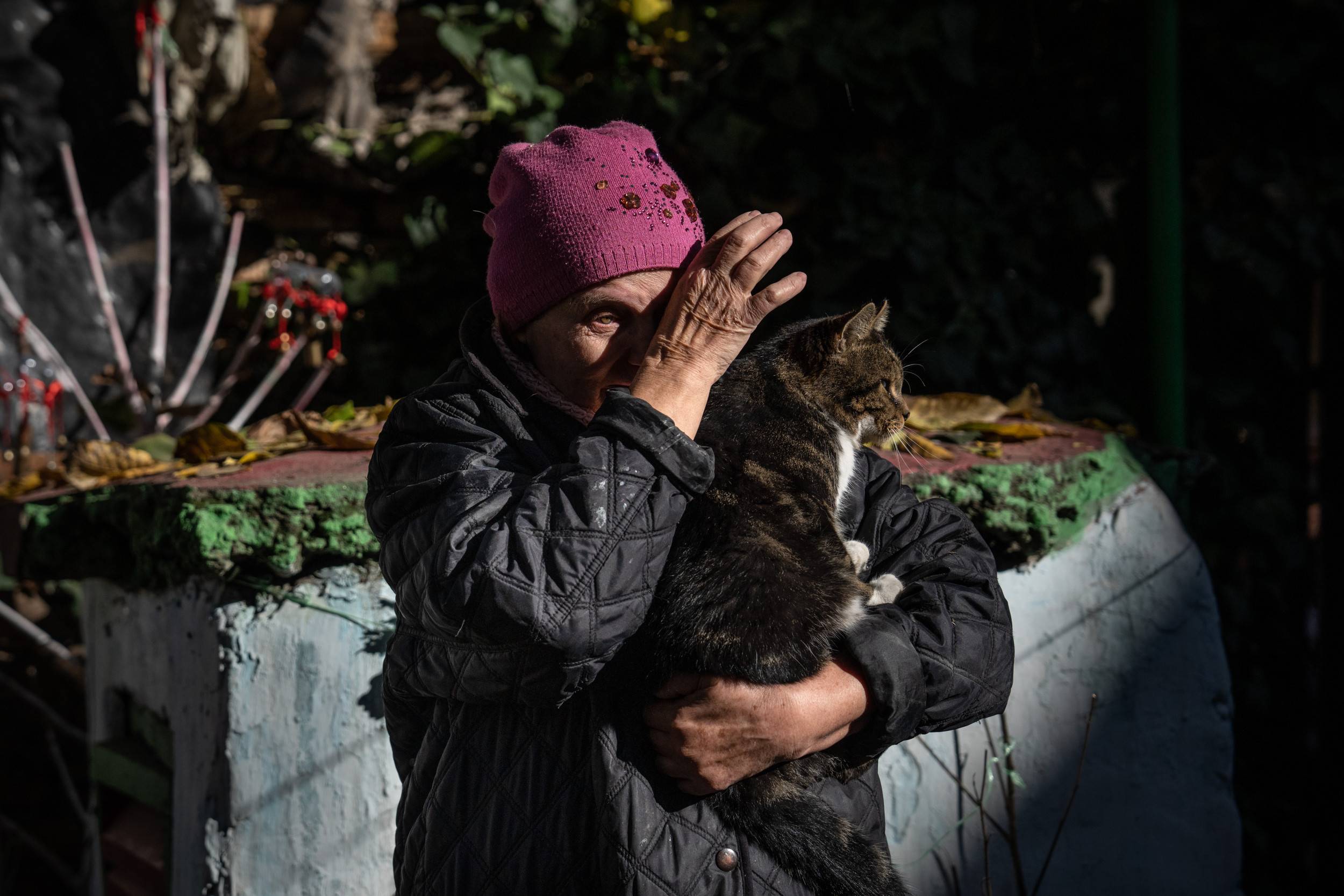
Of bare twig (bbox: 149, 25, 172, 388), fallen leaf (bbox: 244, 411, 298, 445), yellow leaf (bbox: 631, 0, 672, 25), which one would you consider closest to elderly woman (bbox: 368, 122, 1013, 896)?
fallen leaf (bbox: 244, 411, 298, 445)

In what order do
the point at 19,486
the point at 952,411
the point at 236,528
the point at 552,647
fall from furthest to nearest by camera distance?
1. the point at 952,411
2. the point at 19,486
3. the point at 236,528
4. the point at 552,647

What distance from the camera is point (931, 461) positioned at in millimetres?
2338

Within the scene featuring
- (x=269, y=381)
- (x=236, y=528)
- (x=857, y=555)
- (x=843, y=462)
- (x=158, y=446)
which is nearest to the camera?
(x=857, y=555)

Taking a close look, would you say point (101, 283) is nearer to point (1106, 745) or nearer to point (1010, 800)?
point (1010, 800)

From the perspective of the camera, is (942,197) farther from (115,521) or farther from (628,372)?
(115,521)

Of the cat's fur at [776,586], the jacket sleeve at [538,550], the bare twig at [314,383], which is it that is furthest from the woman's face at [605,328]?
the bare twig at [314,383]

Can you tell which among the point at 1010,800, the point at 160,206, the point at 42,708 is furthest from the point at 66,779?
the point at 1010,800

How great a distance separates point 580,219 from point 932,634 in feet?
2.66

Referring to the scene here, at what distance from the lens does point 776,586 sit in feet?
4.79

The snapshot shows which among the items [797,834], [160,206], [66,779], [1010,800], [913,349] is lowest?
[66,779]

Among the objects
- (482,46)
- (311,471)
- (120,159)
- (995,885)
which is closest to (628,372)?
(311,471)

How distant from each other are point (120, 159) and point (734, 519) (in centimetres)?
411

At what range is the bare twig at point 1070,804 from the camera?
6.94 feet

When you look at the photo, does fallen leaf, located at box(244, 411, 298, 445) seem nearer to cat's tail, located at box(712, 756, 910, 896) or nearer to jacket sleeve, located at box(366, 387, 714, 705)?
jacket sleeve, located at box(366, 387, 714, 705)
